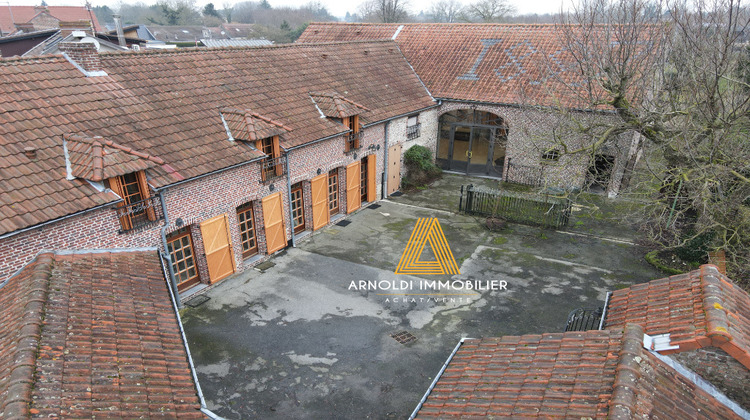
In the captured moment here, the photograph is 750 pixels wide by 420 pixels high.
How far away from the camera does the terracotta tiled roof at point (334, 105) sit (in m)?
14.8

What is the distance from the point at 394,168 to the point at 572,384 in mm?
14625

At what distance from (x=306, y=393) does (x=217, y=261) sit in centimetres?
494

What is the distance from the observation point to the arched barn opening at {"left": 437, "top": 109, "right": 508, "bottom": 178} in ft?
67.7

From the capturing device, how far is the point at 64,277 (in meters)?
7.32

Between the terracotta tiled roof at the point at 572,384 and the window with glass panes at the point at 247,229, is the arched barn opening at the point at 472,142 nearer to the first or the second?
the window with glass panes at the point at 247,229

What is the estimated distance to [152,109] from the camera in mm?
11148

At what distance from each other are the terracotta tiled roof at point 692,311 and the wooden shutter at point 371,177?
1151 cm

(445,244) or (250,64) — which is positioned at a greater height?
(250,64)

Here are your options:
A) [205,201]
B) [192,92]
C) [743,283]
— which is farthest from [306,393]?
[743,283]

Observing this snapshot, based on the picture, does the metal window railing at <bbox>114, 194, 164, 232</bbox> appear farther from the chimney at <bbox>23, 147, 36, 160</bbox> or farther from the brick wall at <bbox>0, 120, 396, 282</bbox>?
the chimney at <bbox>23, 147, 36, 160</bbox>

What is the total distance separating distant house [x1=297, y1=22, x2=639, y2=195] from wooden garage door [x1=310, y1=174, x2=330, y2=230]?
28.1ft

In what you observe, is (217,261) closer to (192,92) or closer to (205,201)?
(205,201)

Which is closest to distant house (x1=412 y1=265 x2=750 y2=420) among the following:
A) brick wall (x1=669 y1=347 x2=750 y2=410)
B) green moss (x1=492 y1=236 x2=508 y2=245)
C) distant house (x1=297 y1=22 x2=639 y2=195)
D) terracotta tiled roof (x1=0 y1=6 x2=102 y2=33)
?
brick wall (x1=669 y1=347 x2=750 y2=410)

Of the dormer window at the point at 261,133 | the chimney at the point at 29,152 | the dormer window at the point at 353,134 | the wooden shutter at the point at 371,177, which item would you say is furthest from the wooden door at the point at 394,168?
the chimney at the point at 29,152
